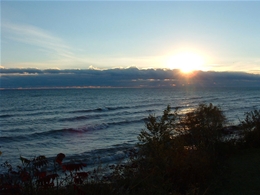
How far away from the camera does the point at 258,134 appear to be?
12297 mm

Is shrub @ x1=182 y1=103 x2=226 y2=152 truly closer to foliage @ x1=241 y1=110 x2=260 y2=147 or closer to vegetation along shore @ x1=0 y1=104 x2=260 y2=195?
vegetation along shore @ x1=0 y1=104 x2=260 y2=195

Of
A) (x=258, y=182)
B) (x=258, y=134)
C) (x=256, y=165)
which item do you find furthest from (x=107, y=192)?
(x=258, y=134)

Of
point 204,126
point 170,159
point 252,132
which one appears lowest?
point 252,132

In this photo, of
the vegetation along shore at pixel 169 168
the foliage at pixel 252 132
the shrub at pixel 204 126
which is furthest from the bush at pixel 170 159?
the foliage at pixel 252 132

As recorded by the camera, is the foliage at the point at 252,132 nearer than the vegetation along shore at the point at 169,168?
No

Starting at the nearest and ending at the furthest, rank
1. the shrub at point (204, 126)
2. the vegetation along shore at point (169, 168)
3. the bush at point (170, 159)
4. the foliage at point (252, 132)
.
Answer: the vegetation along shore at point (169, 168) → the bush at point (170, 159) → the shrub at point (204, 126) → the foliage at point (252, 132)

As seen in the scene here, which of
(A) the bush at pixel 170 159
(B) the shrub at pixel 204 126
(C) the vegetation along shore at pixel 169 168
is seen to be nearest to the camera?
(C) the vegetation along shore at pixel 169 168

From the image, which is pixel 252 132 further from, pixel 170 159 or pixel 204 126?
pixel 170 159

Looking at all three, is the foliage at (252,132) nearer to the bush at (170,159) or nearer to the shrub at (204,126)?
the shrub at (204,126)

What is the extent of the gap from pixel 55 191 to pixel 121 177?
1.95 m

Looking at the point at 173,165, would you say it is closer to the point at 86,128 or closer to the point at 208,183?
the point at 208,183

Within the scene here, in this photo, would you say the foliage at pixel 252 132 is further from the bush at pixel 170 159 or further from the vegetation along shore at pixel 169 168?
the bush at pixel 170 159

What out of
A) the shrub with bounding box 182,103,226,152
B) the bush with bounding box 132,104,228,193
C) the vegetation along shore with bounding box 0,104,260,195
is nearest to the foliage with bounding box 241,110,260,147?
the vegetation along shore with bounding box 0,104,260,195

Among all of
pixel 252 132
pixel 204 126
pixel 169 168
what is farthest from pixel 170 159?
pixel 252 132
